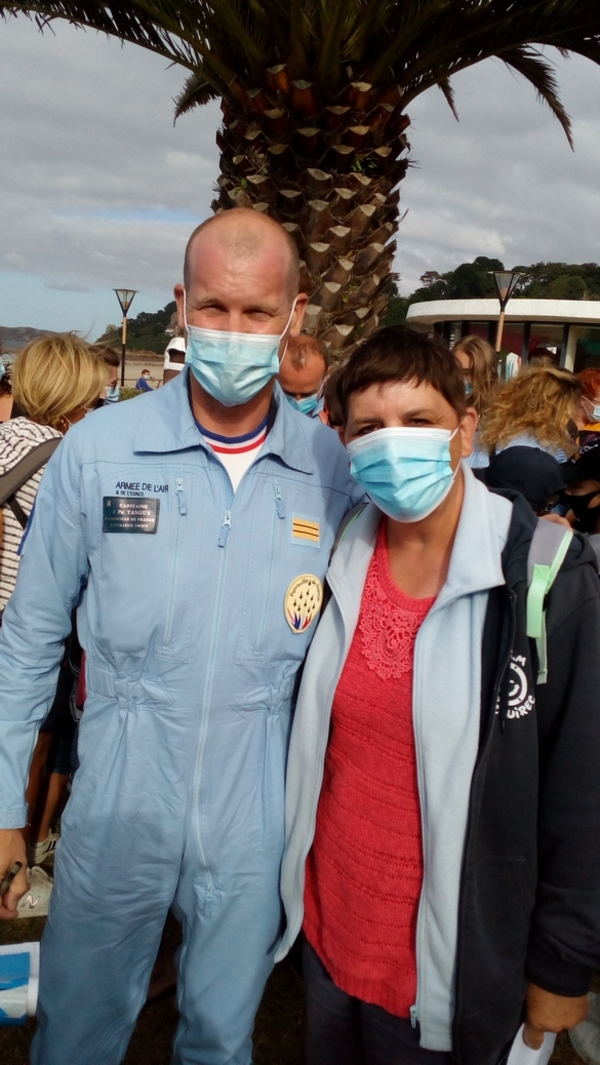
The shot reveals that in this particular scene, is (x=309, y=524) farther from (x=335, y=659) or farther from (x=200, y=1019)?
(x=200, y=1019)

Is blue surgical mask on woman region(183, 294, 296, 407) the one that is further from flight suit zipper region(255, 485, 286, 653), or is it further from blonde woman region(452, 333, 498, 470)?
blonde woman region(452, 333, 498, 470)

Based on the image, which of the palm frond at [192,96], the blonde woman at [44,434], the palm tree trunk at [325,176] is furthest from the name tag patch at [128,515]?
the palm frond at [192,96]

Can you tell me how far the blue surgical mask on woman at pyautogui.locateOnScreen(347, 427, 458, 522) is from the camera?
1.70 m

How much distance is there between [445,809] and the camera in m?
1.60

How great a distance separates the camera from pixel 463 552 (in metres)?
1.61

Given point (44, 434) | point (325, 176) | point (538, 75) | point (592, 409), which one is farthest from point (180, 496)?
point (538, 75)

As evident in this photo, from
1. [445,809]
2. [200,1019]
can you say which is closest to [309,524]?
[445,809]

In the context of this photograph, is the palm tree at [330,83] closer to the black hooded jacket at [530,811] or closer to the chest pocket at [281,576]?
the chest pocket at [281,576]

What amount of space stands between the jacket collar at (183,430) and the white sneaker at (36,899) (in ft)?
7.64

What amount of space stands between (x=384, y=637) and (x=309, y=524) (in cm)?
37

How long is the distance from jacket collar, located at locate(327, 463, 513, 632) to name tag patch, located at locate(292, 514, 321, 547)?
0.07m

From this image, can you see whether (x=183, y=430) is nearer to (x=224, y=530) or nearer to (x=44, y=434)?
(x=224, y=530)

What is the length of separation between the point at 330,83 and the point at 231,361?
4625mm

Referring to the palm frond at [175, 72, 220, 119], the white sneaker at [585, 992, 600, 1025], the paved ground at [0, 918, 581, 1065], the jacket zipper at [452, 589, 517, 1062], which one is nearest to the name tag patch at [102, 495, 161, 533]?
the jacket zipper at [452, 589, 517, 1062]
